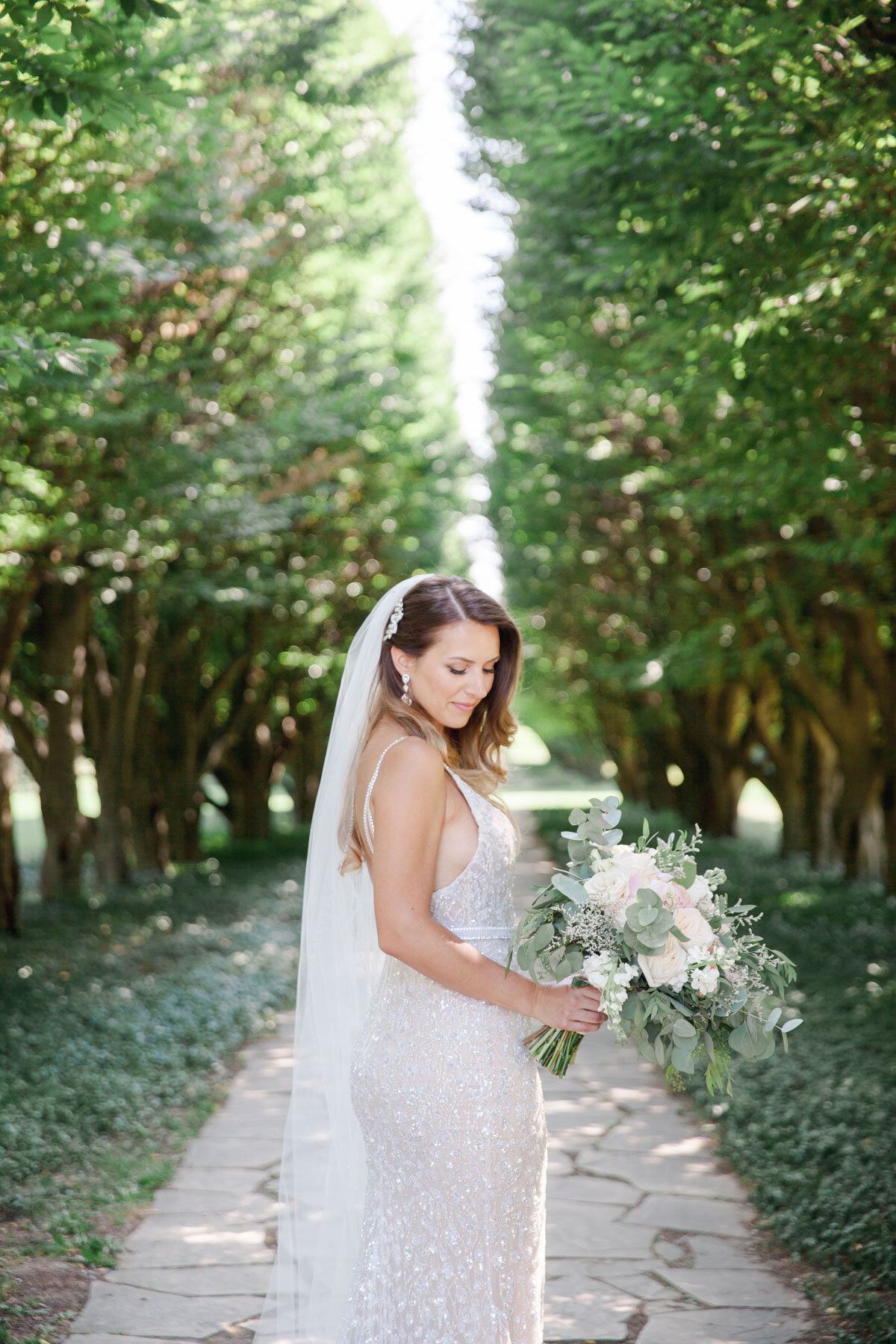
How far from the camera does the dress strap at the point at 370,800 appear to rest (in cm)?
322

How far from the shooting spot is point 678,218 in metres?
6.39

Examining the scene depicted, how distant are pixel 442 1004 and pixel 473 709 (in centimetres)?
87

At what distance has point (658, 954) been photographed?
296 centimetres

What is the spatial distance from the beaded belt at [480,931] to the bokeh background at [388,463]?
707 millimetres

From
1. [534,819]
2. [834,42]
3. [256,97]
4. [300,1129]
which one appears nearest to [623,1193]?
[300,1129]

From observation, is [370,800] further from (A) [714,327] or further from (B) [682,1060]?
(A) [714,327]

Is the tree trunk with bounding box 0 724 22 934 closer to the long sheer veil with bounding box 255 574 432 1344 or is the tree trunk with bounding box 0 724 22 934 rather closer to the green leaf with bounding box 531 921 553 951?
the long sheer veil with bounding box 255 574 432 1344

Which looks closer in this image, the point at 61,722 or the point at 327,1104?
the point at 327,1104

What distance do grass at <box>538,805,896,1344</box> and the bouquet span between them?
198 centimetres

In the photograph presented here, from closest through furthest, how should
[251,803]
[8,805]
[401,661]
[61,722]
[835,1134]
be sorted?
[401,661] → [835,1134] → [8,805] → [61,722] → [251,803]

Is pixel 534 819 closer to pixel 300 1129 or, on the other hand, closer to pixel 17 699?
pixel 17 699

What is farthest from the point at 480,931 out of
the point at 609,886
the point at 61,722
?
the point at 61,722

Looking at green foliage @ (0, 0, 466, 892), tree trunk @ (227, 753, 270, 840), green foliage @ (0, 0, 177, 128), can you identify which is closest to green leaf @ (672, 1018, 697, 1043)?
green foliage @ (0, 0, 466, 892)

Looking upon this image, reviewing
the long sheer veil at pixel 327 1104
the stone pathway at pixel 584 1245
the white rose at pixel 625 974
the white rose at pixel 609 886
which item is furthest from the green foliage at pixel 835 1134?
the white rose at pixel 609 886
